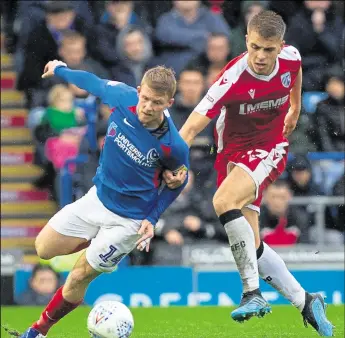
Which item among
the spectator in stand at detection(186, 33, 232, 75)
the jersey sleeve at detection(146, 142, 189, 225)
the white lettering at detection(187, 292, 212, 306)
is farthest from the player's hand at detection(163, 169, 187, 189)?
the spectator in stand at detection(186, 33, 232, 75)

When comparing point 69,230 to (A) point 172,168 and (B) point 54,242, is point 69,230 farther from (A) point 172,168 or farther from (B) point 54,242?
(A) point 172,168

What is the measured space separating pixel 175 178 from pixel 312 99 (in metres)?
7.54

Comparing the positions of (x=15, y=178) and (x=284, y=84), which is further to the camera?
(x=15, y=178)

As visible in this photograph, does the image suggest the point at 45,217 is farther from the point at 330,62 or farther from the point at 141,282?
the point at 330,62

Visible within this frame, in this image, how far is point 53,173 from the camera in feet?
56.1

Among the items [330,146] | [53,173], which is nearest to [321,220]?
[330,146]

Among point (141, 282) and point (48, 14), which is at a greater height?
point (48, 14)

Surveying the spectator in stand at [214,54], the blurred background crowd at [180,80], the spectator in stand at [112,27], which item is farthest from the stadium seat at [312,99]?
the spectator in stand at [112,27]

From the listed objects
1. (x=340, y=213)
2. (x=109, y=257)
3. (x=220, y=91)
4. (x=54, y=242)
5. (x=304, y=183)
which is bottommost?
(x=340, y=213)

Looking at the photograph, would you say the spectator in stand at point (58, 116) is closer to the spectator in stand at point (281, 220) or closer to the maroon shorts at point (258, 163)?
the spectator in stand at point (281, 220)

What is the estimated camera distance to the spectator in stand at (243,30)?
58.7ft

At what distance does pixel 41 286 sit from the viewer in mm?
15031

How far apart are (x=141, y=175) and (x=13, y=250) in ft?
20.1

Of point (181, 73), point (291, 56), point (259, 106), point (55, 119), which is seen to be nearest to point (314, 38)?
point (181, 73)
